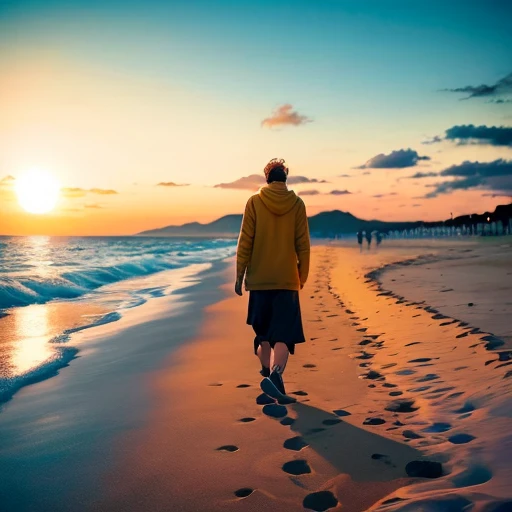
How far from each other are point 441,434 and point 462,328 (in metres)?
3.13

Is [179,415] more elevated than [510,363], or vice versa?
[510,363]

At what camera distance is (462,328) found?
19.5ft

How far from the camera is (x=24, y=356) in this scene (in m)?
6.21

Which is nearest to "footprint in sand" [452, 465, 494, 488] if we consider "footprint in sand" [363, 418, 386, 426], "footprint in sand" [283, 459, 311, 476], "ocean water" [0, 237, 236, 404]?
"footprint in sand" [283, 459, 311, 476]

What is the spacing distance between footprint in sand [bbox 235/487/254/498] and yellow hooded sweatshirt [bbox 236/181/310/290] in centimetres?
206

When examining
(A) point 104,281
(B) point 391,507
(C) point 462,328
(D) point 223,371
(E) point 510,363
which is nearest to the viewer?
(B) point 391,507

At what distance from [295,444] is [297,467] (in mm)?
346

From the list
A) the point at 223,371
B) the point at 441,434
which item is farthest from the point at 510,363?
the point at 223,371

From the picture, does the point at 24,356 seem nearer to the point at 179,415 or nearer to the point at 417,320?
the point at 179,415

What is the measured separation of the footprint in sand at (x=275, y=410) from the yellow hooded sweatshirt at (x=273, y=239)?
1.09 meters

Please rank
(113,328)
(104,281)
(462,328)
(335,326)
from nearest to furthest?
(462,328) < (335,326) < (113,328) < (104,281)

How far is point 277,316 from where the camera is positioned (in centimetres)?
439

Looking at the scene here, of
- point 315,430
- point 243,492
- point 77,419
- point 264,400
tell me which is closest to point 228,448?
point 243,492

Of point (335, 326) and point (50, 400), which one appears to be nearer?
point (50, 400)
